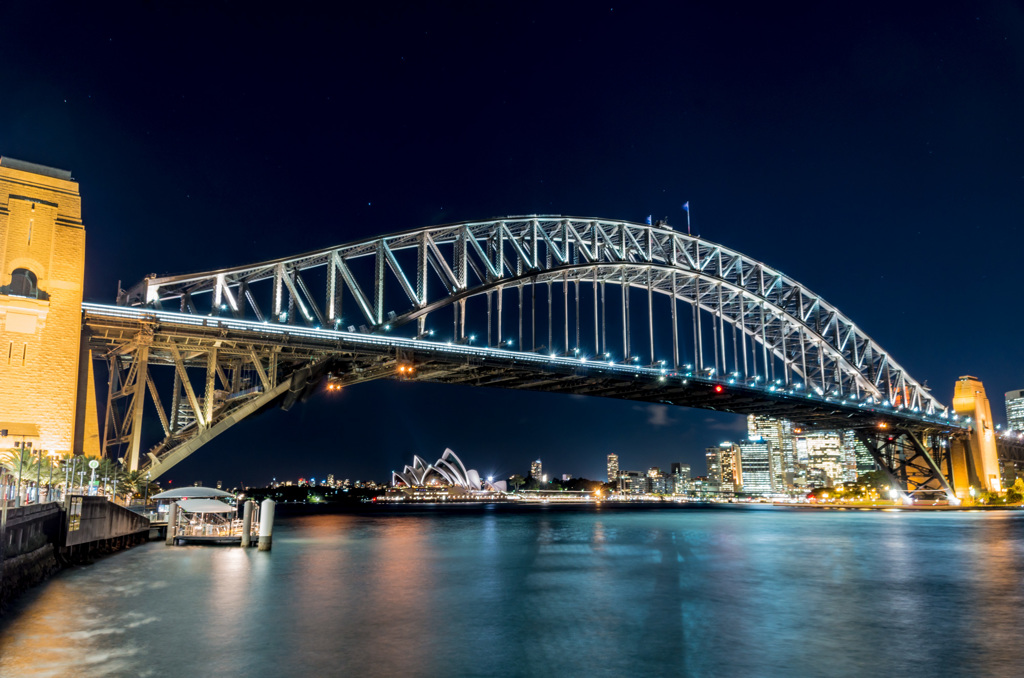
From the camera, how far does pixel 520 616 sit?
611 inches

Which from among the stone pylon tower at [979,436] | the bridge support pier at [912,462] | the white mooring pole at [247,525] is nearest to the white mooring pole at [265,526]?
the white mooring pole at [247,525]

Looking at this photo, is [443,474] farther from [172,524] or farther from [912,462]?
[172,524]

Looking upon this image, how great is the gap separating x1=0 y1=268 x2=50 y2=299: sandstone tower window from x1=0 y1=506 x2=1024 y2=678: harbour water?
9358mm

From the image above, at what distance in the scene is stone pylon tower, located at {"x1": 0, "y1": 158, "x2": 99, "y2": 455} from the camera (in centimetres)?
2564

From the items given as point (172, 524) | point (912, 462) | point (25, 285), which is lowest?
point (172, 524)

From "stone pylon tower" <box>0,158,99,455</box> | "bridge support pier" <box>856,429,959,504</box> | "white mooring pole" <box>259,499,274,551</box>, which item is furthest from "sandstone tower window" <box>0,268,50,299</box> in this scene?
"bridge support pier" <box>856,429,959,504</box>

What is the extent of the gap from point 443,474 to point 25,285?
113 metres

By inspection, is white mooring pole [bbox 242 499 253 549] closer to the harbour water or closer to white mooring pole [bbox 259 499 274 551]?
white mooring pole [bbox 259 499 274 551]

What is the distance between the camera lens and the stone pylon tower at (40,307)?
84.1 feet

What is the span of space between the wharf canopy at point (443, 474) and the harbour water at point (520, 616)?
110311 mm

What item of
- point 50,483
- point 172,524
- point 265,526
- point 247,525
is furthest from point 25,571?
point 172,524

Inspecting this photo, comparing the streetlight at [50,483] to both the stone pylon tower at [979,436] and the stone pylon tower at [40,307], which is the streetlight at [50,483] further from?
the stone pylon tower at [979,436]

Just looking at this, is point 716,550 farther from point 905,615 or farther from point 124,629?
point 124,629

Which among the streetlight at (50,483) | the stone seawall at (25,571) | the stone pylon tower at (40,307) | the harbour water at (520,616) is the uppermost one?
the stone pylon tower at (40,307)
